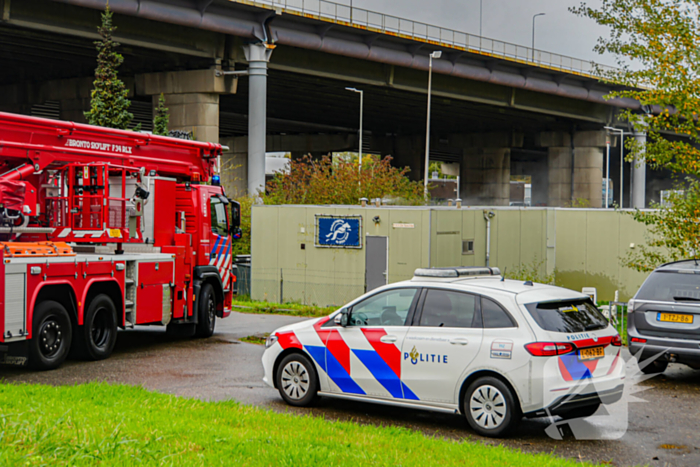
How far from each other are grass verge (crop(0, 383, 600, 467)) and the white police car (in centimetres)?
71

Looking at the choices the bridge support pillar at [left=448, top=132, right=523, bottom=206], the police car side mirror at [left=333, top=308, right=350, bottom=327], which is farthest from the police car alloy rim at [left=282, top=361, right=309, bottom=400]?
the bridge support pillar at [left=448, top=132, right=523, bottom=206]

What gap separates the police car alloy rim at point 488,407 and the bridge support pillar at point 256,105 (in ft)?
99.4

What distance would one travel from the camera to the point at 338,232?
2312 cm

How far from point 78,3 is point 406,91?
23.1 metres

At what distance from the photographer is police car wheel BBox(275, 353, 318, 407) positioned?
9281mm

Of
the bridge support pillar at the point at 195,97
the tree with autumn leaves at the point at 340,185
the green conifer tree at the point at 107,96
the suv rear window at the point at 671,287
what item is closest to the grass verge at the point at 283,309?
the green conifer tree at the point at 107,96

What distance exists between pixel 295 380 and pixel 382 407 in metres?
1.09

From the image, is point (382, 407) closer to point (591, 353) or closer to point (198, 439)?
point (591, 353)

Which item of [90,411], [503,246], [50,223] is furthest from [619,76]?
[90,411]

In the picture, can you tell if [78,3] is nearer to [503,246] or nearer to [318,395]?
[503,246]

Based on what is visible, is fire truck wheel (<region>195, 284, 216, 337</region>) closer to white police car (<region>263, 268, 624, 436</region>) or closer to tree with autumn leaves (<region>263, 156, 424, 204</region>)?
white police car (<region>263, 268, 624, 436</region>)

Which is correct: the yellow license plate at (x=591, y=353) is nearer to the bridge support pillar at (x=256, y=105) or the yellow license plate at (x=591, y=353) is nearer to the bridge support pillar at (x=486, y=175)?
the bridge support pillar at (x=256, y=105)

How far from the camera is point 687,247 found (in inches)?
623

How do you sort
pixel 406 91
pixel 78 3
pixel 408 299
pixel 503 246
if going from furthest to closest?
pixel 406 91 < pixel 78 3 < pixel 503 246 < pixel 408 299
